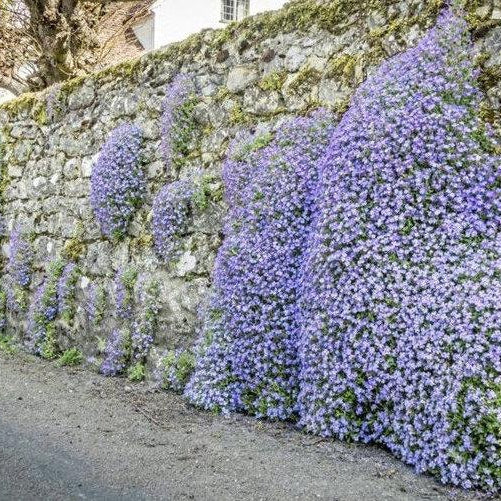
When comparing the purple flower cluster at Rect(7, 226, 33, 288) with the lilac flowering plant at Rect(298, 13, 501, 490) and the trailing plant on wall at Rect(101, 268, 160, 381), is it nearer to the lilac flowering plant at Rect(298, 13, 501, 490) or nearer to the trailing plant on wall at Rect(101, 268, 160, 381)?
the trailing plant on wall at Rect(101, 268, 160, 381)

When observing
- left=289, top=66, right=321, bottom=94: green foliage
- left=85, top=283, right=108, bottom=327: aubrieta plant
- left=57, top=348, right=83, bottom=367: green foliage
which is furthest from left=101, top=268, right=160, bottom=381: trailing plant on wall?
left=289, top=66, right=321, bottom=94: green foliage

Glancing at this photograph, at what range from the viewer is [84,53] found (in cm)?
1118

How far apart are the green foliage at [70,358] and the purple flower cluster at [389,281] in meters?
2.22

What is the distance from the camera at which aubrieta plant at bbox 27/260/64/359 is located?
672 cm

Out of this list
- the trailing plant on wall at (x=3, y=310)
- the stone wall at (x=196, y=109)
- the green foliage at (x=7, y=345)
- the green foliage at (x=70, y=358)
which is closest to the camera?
the stone wall at (x=196, y=109)

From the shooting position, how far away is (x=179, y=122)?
5.68m

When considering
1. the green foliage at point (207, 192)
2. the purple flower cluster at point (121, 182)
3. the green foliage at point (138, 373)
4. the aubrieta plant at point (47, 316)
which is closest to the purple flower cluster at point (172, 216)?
the green foliage at point (207, 192)

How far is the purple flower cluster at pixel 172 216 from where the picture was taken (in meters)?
5.42

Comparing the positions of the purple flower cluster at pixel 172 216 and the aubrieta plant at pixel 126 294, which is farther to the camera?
the aubrieta plant at pixel 126 294

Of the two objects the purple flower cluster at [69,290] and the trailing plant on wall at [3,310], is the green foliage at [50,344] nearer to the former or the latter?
the purple flower cluster at [69,290]

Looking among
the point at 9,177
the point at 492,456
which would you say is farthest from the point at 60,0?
the point at 492,456

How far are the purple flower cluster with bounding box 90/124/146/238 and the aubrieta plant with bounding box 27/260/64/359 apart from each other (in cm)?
98

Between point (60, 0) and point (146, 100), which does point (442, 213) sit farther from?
point (60, 0)

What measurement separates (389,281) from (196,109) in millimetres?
2708
